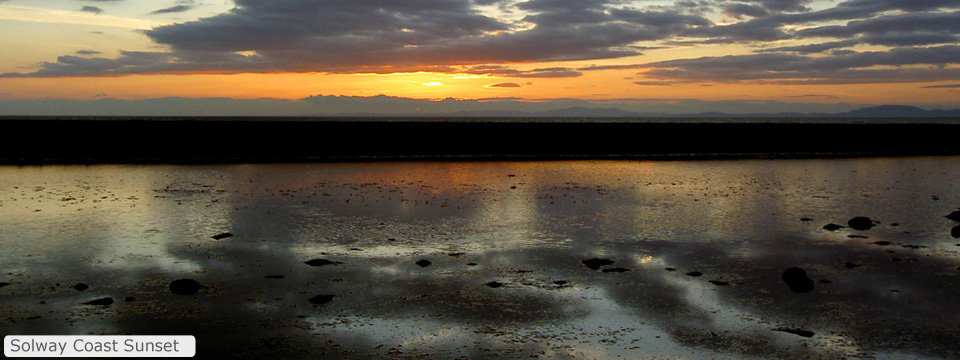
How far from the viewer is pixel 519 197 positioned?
17.1m

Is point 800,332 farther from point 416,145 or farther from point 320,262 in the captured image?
point 416,145

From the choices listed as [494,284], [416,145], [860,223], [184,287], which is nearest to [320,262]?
[184,287]

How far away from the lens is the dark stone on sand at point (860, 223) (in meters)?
13.0

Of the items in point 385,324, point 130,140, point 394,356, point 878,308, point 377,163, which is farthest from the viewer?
point 130,140

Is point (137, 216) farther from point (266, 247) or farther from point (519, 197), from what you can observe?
point (519, 197)

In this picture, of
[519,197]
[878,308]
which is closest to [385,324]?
[878,308]

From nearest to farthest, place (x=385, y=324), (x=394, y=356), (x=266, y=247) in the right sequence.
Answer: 1. (x=394, y=356)
2. (x=385, y=324)
3. (x=266, y=247)

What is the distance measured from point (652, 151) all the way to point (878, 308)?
3098 cm

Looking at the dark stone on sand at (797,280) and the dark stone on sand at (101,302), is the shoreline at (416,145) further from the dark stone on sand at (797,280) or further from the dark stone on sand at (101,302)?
the dark stone on sand at (797,280)

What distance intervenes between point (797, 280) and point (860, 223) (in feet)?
17.5

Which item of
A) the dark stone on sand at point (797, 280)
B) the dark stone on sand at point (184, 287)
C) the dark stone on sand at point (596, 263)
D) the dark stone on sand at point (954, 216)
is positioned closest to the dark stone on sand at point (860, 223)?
the dark stone on sand at point (954, 216)

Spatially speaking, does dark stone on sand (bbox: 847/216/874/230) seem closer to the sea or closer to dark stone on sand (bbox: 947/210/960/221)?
the sea

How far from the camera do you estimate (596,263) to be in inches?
382

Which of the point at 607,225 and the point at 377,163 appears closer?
the point at 607,225
